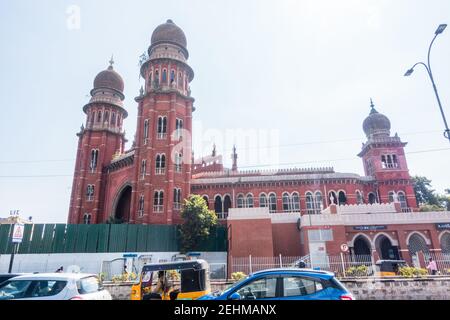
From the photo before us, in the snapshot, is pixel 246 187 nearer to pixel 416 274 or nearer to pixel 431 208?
pixel 416 274

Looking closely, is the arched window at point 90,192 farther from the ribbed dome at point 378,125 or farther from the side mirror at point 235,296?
the ribbed dome at point 378,125

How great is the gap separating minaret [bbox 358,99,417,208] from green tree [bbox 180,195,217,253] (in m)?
22.1

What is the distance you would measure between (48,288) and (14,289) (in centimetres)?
92

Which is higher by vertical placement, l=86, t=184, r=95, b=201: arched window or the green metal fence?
l=86, t=184, r=95, b=201: arched window

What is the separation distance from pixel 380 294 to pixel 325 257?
26.3ft

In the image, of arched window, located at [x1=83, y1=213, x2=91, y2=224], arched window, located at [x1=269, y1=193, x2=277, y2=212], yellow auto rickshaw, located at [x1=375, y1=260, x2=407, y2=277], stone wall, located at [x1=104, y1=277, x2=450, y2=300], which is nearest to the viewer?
stone wall, located at [x1=104, y1=277, x2=450, y2=300]

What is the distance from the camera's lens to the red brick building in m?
30.4

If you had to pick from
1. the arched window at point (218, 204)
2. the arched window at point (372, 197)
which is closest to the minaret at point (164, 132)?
the arched window at point (218, 204)

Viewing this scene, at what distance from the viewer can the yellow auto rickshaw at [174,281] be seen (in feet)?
31.3

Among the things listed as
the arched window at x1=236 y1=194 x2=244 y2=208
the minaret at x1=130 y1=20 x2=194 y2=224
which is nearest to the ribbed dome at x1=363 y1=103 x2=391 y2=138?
the arched window at x1=236 y1=194 x2=244 y2=208

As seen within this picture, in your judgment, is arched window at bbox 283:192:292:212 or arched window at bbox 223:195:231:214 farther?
arched window at bbox 223:195:231:214

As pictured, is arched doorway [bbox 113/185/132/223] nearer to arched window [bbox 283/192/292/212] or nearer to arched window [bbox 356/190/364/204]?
arched window [bbox 283/192/292/212]
